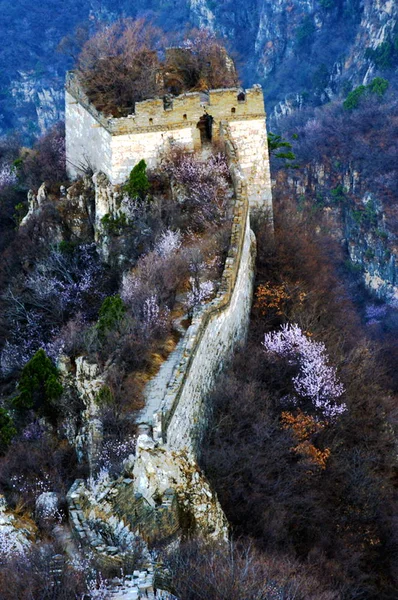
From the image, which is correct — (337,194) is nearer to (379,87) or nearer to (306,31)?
(379,87)

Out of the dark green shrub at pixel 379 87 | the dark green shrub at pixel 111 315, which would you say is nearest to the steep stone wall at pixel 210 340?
the dark green shrub at pixel 111 315

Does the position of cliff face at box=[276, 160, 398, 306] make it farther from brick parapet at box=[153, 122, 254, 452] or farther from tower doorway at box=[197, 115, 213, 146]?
brick parapet at box=[153, 122, 254, 452]

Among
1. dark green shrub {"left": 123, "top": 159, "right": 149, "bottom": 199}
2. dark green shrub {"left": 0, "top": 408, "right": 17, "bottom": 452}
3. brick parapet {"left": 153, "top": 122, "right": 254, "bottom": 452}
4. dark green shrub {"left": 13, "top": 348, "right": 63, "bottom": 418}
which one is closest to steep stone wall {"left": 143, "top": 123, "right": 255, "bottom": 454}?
brick parapet {"left": 153, "top": 122, "right": 254, "bottom": 452}

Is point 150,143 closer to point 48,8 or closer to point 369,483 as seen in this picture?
point 369,483

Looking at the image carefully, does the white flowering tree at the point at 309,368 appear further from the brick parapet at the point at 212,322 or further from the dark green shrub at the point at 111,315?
the dark green shrub at the point at 111,315

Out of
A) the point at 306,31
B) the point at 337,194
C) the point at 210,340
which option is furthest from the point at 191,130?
the point at 306,31

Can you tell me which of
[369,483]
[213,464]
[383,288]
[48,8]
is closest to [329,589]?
[213,464]
